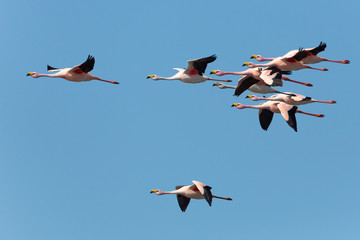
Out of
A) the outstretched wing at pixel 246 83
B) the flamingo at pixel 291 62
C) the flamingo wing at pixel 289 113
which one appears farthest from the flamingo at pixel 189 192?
the flamingo at pixel 291 62

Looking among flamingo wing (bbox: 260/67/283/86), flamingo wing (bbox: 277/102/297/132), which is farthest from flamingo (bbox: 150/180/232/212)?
flamingo wing (bbox: 260/67/283/86)

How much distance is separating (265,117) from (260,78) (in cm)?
330

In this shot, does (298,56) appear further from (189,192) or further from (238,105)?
(189,192)

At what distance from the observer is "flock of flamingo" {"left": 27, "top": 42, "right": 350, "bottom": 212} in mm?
35906

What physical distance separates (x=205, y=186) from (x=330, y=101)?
23.2ft

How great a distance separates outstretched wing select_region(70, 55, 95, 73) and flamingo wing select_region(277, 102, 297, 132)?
25.7ft

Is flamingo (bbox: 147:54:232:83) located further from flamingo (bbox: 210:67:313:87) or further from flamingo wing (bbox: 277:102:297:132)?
flamingo wing (bbox: 277:102:297:132)

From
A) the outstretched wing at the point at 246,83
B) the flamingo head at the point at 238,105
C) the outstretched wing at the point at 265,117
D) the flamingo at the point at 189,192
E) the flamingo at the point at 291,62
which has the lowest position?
the flamingo at the point at 189,192

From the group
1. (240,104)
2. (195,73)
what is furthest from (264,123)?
(195,73)

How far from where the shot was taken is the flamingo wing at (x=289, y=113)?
117 ft

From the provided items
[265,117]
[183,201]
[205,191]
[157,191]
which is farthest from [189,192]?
[265,117]

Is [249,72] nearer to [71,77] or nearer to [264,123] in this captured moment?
[264,123]

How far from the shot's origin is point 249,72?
37.4 m

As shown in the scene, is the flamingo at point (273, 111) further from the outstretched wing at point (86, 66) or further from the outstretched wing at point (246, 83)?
the outstretched wing at point (86, 66)
